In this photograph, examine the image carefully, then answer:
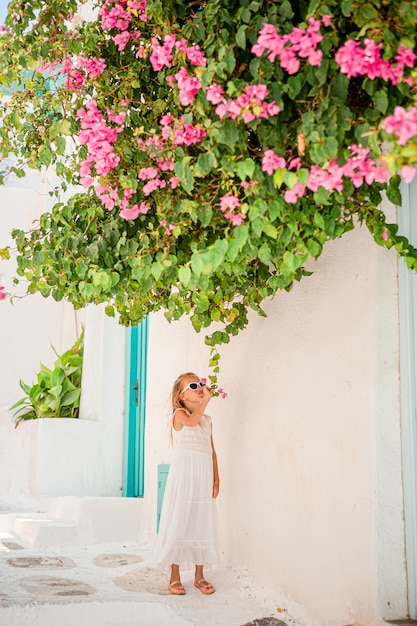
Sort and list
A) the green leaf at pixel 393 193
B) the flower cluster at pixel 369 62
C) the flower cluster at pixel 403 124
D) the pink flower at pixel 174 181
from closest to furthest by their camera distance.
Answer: the flower cluster at pixel 403 124 → the flower cluster at pixel 369 62 → the green leaf at pixel 393 193 → the pink flower at pixel 174 181

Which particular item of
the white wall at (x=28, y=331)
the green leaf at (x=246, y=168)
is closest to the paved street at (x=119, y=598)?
the green leaf at (x=246, y=168)

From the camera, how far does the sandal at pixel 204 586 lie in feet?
15.2

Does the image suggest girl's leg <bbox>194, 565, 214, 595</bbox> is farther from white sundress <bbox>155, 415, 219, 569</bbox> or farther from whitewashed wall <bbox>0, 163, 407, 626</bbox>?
whitewashed wall <bbox>0, 163, 407, 626</bbox>

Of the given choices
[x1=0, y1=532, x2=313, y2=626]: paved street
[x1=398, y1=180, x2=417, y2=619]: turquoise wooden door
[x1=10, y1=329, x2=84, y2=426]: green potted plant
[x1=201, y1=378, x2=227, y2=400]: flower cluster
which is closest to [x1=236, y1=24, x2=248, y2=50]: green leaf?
[x1=398, y1=180, x2=417, y2=619]: turquoise wooden door

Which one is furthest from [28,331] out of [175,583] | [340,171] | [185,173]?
[340,171]

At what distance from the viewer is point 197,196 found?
3.21 m

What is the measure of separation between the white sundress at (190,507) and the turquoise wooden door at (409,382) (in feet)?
5.31

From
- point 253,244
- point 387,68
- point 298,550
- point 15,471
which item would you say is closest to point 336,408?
point 298,550

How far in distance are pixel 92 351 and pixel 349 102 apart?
230 inches

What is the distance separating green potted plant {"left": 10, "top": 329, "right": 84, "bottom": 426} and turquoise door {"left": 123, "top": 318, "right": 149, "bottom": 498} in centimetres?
86

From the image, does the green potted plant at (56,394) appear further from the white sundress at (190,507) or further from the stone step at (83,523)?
the white sundress at (190,507)

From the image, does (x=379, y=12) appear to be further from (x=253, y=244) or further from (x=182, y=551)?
(x=182, y=551)

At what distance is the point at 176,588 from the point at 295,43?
137 inches

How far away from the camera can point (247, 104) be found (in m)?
2.56
